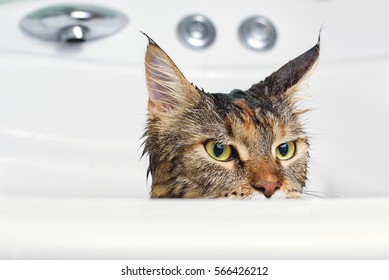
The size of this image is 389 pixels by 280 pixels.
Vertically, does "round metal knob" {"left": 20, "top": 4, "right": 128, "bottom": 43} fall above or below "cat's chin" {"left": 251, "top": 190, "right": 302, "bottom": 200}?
above

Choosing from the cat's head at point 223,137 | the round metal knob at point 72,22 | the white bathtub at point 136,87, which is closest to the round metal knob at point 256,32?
the white bathtub at point 136,87

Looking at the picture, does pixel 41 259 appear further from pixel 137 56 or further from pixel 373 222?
pixel 137 56

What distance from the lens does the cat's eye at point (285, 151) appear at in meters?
0.52

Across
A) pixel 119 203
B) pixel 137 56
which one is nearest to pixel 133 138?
pixel 137 56

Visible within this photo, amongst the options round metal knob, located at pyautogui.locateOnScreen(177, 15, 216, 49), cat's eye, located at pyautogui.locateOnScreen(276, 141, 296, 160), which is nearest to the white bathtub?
round metal knob, located at pyautogui.locateOnScreen(177, 15, 216, 49)

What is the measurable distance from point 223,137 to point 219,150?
0.04 feet

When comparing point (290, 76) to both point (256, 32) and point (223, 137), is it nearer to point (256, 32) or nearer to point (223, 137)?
point (223, 137)

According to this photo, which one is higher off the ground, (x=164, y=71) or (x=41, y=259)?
(x=164, y=71)

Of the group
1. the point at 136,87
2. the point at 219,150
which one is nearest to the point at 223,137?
the point at 219,150

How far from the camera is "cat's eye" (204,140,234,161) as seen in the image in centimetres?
52

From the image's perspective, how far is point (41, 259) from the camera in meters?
0.36

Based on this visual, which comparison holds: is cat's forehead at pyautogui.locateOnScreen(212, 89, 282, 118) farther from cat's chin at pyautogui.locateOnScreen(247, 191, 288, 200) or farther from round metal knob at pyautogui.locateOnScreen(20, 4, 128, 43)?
round metal knob at pyautogui.locateOnScreen(20, 4, 128, 43)

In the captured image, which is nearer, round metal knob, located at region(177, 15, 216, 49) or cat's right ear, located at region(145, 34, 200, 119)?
cat's right ear, located at region(145, 34, 200, 119)
